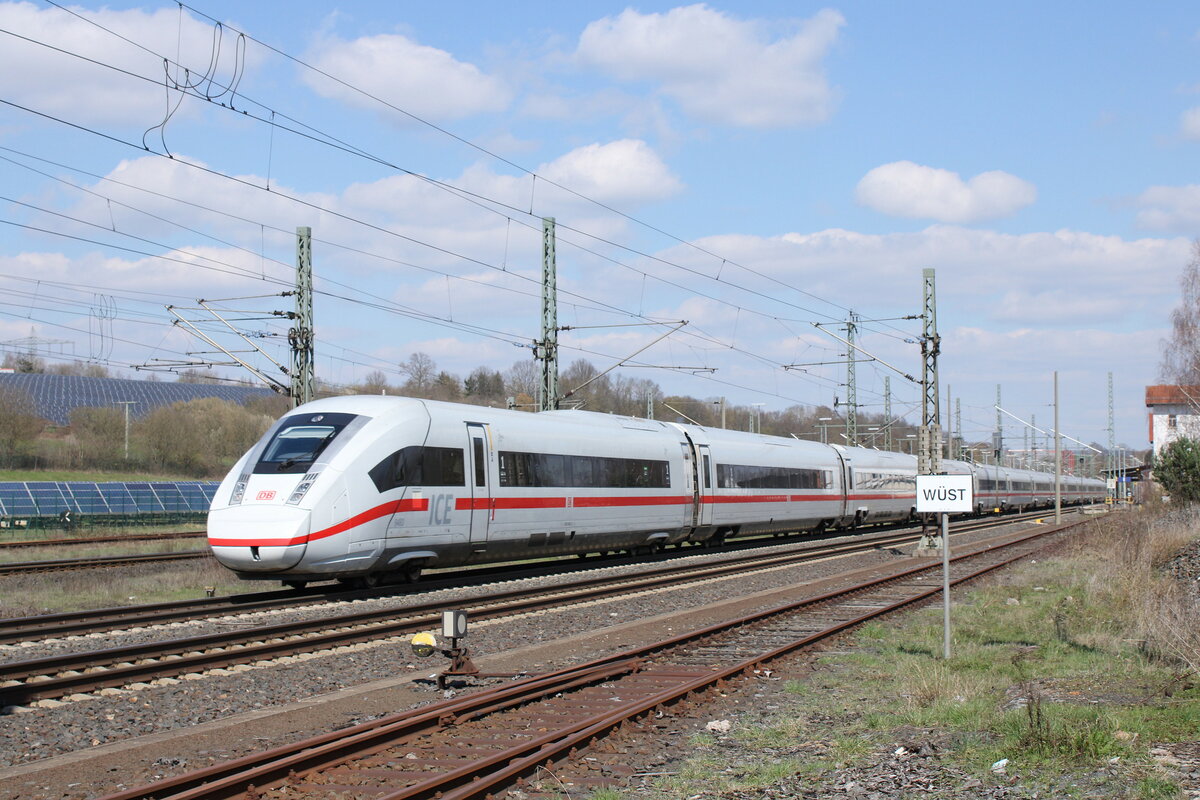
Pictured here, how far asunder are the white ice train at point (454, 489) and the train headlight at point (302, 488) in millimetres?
28

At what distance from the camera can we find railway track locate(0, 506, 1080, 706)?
1043 centimetres

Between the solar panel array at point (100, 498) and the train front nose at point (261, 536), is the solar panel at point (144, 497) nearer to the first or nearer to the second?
the solar panel array at point (100, 498)

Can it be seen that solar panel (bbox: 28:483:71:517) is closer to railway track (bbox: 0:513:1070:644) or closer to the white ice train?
railway track (bbox: 0:513:1070:644)

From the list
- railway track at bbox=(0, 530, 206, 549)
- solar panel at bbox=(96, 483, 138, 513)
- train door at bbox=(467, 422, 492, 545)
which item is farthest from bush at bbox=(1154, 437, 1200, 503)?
solar panel at bbox=(96, 483, 138, 513)

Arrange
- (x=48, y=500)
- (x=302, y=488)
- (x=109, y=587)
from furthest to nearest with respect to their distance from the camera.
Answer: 1. (x=48, y=500)
2. (x=109, y=587)
3. (x=302, y=488)

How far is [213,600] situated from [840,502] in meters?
28.8

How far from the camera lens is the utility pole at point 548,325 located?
1190 inches

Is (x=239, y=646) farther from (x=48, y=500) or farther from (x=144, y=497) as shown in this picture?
(x=144, y=497)

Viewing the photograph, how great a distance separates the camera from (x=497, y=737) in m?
8.59

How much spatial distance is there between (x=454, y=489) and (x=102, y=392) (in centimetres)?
8222

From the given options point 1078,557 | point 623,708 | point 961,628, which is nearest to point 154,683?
point 623,708

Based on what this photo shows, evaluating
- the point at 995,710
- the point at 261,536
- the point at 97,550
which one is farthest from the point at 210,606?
the point at 97,550

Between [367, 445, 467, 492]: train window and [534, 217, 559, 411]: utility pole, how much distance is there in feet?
33.9

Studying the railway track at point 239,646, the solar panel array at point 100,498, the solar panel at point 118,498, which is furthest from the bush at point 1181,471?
the solar panel at point 118,498
